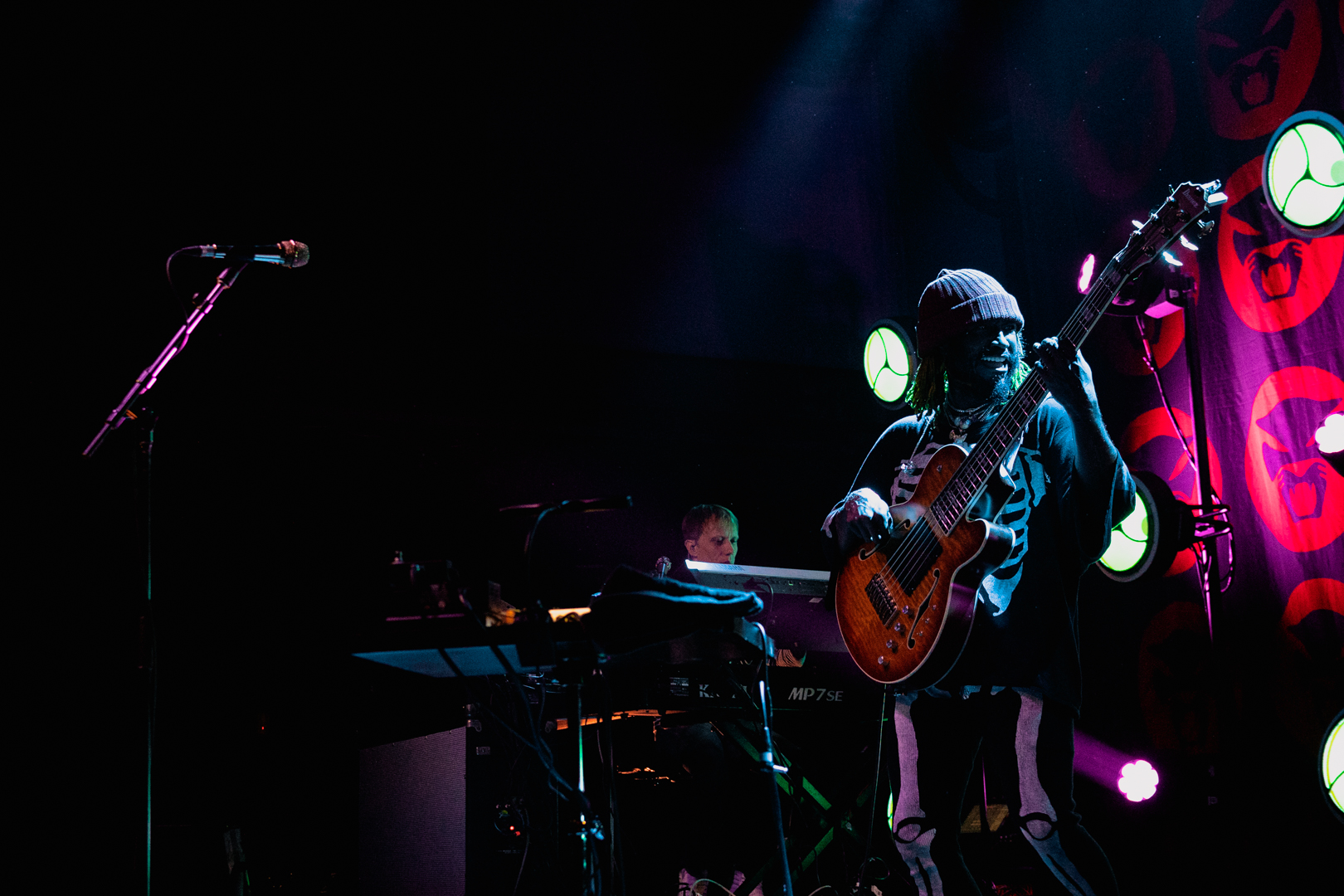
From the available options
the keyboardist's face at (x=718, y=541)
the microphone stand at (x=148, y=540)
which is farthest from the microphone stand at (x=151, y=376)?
the keyboardist's face at (x=718, y=541)

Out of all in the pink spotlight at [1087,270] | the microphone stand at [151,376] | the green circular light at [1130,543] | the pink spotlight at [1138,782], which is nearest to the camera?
the microphone stand at [151,376]

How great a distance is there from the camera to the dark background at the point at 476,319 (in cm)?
370

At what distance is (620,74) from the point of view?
6.18 metres

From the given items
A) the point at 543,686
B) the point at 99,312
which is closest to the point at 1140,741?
the point at 543,686

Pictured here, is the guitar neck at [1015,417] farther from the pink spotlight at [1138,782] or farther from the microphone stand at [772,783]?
the pink spotlight at [1138,782]

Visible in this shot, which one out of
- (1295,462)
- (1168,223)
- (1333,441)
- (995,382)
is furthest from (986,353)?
(1295,462)

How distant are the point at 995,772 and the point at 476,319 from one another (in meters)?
3.74

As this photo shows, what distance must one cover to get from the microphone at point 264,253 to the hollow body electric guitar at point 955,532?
7.19 ft

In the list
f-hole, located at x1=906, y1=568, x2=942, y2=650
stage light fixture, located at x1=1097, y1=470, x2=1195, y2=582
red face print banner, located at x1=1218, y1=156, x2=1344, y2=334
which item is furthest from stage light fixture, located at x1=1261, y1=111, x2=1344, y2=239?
f-hole, located at x1=906, y1=568, x2=942, y2=650

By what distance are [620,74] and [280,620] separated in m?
4.11

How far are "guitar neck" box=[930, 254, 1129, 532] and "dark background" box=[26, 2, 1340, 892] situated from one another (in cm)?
124

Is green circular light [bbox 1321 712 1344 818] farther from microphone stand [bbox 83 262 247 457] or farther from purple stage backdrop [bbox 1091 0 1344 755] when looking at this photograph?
microphone stand [bbox 83 262 247 457]

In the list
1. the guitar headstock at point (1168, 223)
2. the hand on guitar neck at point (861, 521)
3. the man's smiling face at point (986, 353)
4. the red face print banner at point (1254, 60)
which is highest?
the red face print banner at point (1254, 60)

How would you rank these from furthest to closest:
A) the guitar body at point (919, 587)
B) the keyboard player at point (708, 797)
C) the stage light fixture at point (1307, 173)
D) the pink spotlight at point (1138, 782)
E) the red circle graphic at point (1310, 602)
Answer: the pink spotlight at point (1138, 782), the keyboard player at point (708, 797), the red circle graphic at point (1310, 602), the stage light fixture at point (1307, 173), the guitar body at point (919, 587)
